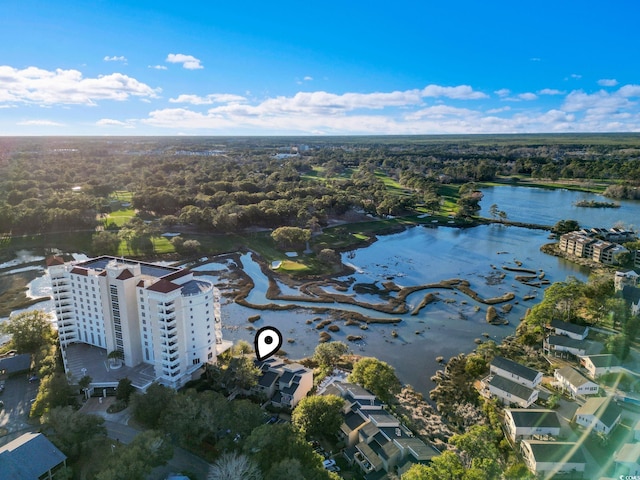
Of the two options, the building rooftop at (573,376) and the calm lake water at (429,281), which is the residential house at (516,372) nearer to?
the building rooftop at (573,376)

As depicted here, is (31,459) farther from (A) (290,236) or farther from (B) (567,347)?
(A) (290,236)

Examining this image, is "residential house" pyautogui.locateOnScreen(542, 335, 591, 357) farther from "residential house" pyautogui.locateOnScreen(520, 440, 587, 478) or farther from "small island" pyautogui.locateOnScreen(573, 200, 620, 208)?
"small island" pyautogui.locateOnScreen(573, 200, 620, 208)

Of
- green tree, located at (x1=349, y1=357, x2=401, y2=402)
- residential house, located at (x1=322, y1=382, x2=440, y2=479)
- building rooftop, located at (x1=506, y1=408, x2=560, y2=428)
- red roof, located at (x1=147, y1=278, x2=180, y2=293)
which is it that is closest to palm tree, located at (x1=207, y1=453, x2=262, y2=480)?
residential house, located at (x1=322, y1=382, x2=440, y2=479)

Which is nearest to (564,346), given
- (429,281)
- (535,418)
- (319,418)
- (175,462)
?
(535,418)

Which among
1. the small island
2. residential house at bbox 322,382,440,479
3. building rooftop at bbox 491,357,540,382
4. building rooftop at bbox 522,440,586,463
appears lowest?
residential house at bbox 322,382,440,479

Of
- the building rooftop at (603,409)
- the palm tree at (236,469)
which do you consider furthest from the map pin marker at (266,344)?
the building rooftop at (603,409)

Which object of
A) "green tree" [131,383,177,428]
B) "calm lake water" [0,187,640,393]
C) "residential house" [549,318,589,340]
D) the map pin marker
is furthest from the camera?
"calm lake water" [0,187,640,393]
